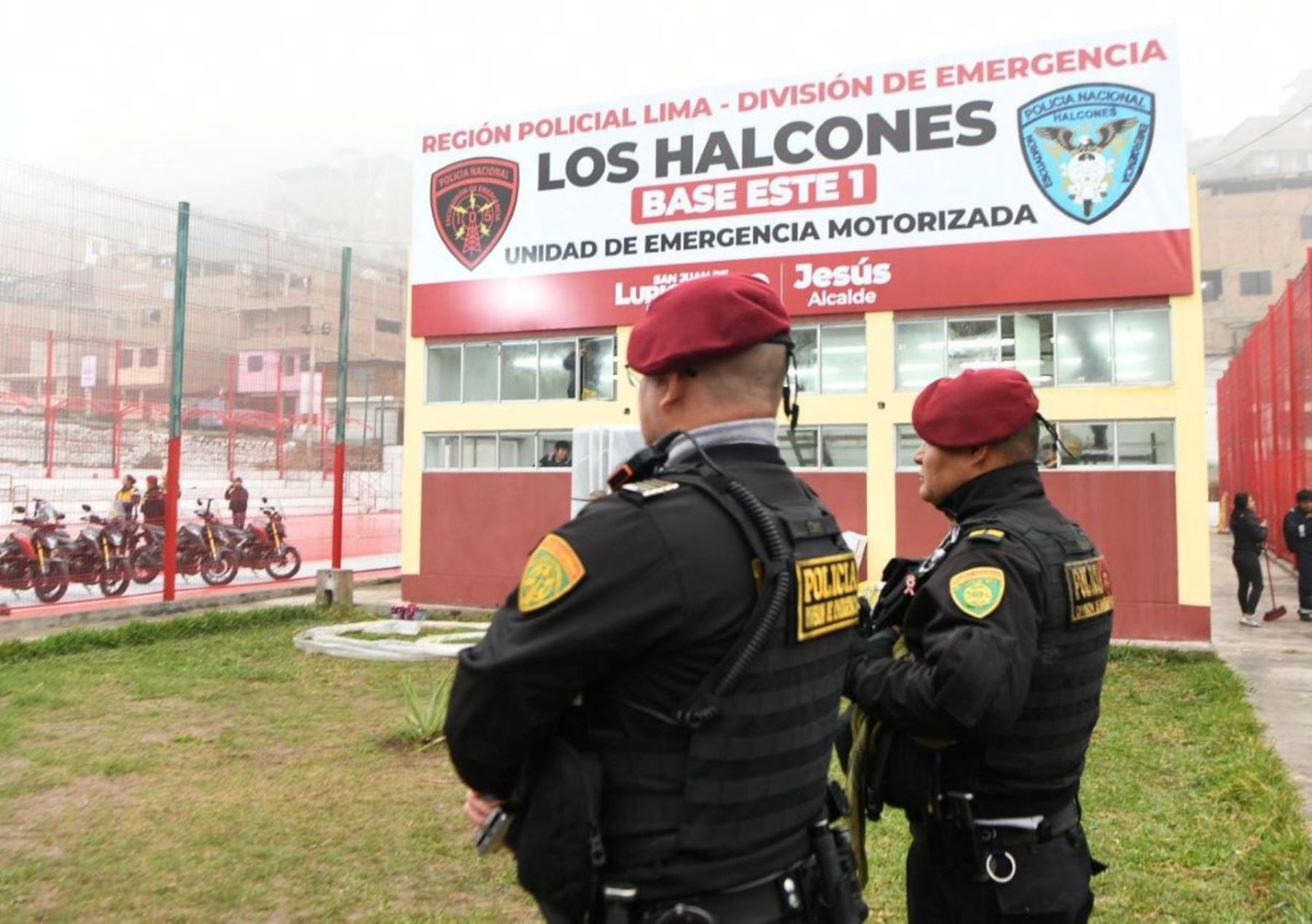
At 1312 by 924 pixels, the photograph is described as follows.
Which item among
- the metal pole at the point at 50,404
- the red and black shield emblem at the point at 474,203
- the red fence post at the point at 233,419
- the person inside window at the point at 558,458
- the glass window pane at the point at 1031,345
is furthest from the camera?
the red and black shield emblem at the point at 474,203

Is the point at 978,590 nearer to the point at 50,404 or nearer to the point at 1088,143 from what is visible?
the point at 1088,143

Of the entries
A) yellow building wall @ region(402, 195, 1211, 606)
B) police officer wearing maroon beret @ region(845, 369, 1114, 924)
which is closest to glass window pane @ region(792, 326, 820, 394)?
yellow building wall @ region(402, 195, 1211, 606)

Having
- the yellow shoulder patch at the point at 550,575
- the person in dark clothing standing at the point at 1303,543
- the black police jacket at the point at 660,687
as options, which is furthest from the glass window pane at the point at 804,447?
the yellow shoulder patch at the point at 550,575

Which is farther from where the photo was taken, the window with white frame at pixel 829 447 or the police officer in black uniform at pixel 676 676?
the window with white frame at pixel 829 447

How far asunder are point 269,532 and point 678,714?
15064 millimetres

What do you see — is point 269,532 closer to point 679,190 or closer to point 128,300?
point 128,300

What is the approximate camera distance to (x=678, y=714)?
140cm

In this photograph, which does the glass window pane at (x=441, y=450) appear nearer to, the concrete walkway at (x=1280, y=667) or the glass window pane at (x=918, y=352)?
the glass window pane at (x=918, y=352)

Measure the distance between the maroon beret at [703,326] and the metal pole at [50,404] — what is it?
12.4 m

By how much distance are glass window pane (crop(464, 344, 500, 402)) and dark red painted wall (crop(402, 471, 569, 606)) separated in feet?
3.89

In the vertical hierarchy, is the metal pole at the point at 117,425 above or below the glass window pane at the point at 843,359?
below

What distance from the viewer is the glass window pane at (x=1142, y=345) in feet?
37.2

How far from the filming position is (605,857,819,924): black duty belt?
1412 millimetres

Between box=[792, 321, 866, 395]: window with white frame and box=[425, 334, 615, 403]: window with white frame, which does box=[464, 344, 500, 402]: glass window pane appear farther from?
box=[792, 321, 866, 395]: window with white frame
